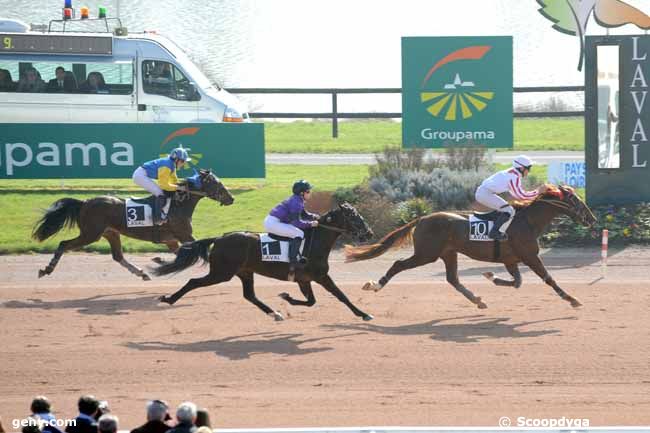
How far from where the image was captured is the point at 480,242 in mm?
14758

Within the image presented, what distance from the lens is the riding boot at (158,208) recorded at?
16.4 m

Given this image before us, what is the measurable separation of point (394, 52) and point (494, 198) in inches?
1607

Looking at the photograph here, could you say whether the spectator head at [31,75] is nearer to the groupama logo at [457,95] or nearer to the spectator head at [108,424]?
the groupama logo at [457,95]

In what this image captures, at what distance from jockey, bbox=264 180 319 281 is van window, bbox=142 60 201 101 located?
10.9 meters

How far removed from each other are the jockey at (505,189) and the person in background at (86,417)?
8275mm

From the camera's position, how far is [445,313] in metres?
14.6

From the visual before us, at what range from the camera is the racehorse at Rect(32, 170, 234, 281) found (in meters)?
16.4

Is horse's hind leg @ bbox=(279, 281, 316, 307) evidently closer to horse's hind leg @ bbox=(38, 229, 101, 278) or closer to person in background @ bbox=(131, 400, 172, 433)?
horse's hind leg @ bbox=(38, 229, 101, 278)

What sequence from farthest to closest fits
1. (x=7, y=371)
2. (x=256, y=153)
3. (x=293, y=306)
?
(x=256, y=153) → (x=293, y=306) → (x=7, y=371)

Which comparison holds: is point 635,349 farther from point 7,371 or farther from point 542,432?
point 7,371

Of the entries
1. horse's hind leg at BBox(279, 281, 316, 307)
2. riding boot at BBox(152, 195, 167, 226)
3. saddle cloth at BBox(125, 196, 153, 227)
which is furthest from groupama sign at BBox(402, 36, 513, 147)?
horse's hind leg at BBox(279, 281, 316, 307)

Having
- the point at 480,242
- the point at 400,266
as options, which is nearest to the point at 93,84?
the point at 400,266

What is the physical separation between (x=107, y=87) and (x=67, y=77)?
850mm

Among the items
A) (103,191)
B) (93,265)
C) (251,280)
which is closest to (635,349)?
(251,280)
